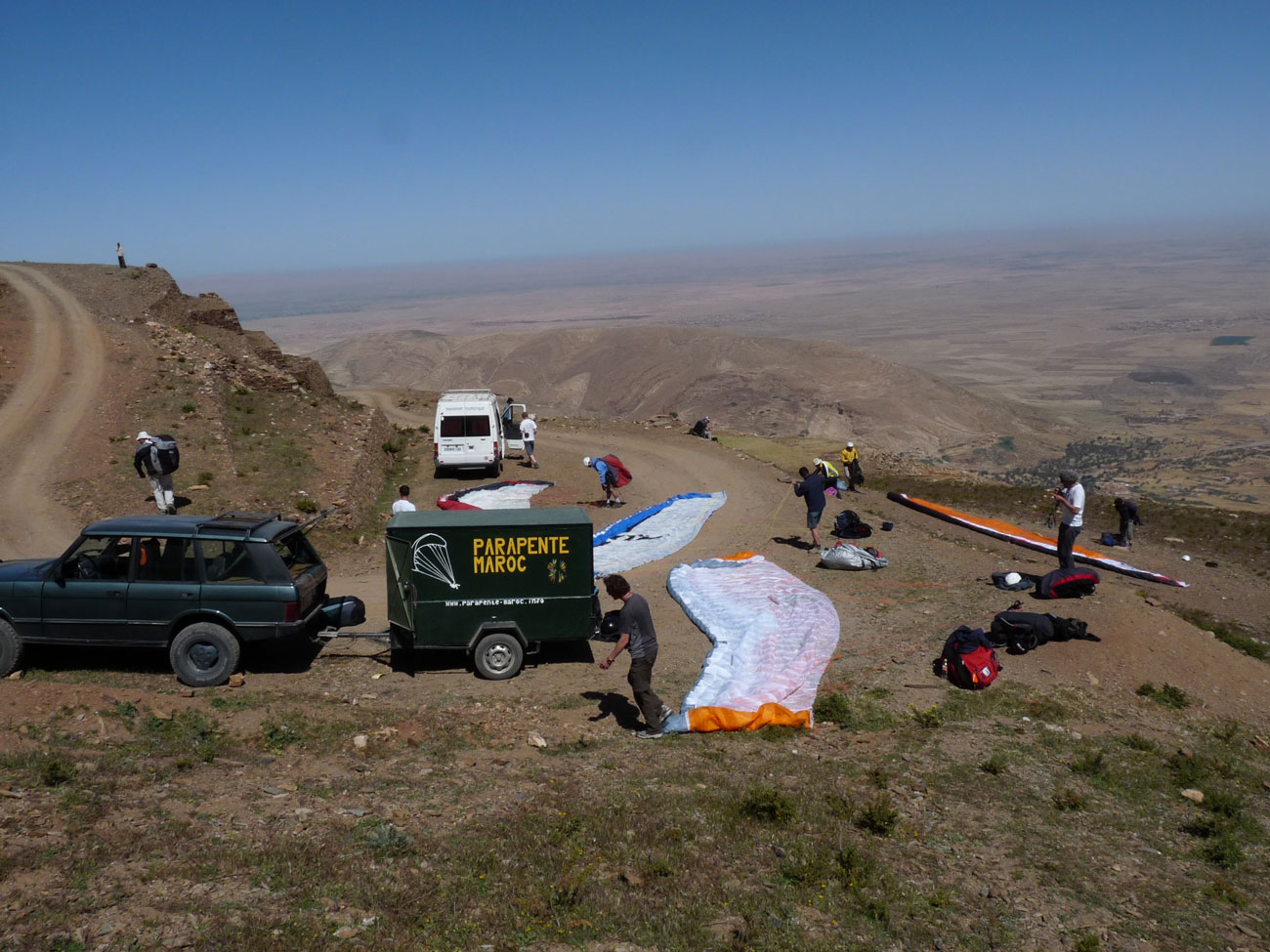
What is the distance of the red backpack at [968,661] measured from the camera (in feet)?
39.8

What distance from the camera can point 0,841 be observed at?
6.52 metres

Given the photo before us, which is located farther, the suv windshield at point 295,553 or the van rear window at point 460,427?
the van rear window at point 460,427

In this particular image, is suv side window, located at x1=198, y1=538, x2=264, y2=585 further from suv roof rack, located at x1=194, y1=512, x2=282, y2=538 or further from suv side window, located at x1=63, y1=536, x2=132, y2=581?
suv side window, located at x1=63, y1=536, x2=132, y2=581

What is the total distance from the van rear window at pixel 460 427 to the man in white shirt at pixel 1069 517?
16.7 meters

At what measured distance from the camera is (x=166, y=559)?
1086 cm

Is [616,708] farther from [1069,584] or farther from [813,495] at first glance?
[1069,584]

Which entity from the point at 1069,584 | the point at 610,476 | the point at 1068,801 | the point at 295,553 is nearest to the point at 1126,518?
the point at 1069,584

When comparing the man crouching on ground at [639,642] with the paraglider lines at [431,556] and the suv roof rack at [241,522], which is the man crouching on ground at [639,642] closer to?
the paraglider lines at [431,556]

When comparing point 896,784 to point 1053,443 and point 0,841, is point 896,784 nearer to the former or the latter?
point 0,841

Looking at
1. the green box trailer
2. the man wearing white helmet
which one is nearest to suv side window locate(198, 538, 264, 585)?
the green box trailer

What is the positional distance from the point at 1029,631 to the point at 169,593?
12.7 m

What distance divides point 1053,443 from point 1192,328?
456ft

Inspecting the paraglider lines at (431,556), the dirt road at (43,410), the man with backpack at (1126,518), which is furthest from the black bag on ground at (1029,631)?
the dirt road at (43,410)

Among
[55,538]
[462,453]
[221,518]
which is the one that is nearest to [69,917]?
[221,518]
